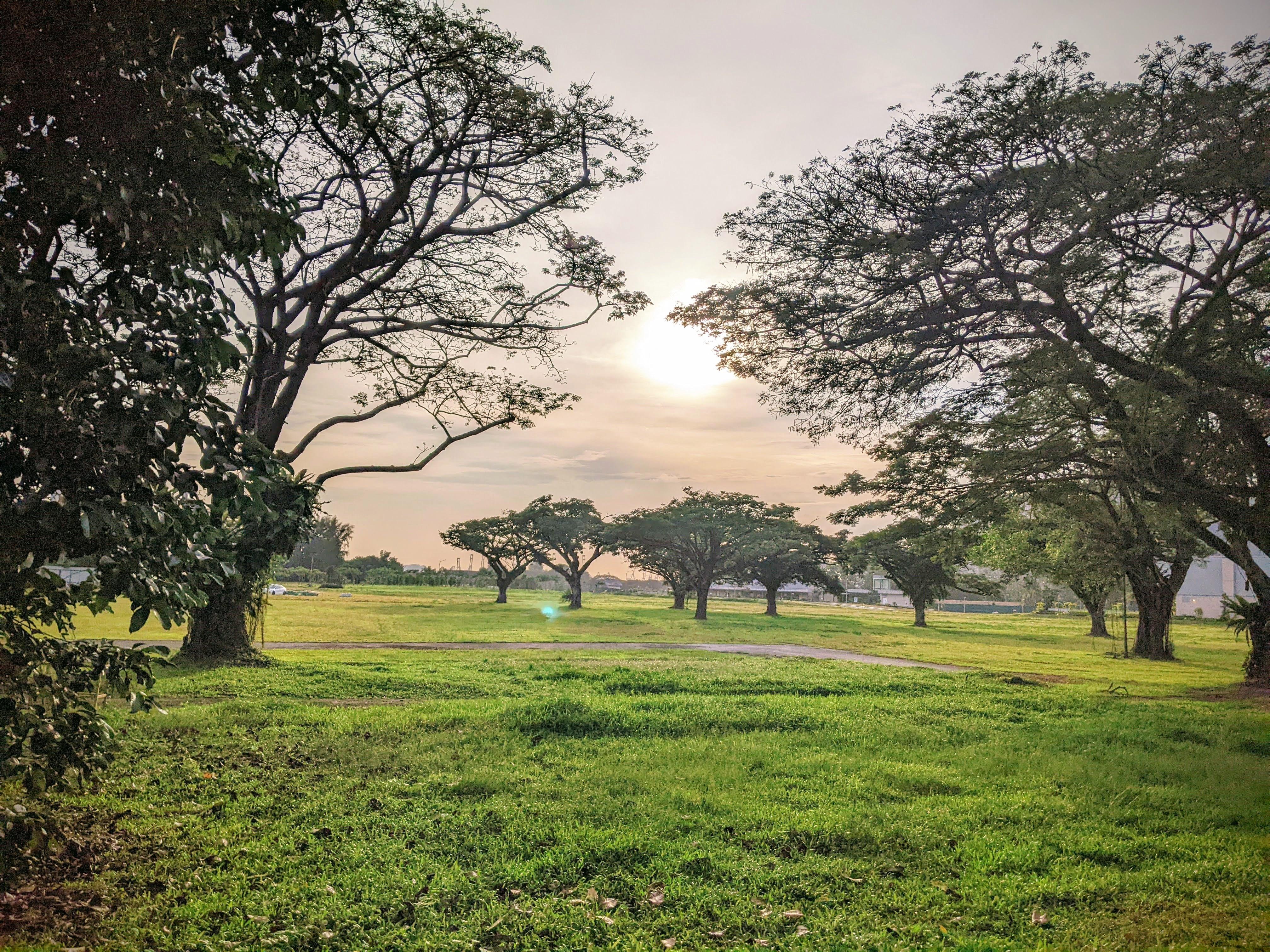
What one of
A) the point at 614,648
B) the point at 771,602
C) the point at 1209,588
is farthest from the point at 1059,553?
the point at 1209,588

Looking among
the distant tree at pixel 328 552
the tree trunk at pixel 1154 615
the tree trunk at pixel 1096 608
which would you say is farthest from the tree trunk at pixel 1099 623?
the distant tree at pixel 328 552

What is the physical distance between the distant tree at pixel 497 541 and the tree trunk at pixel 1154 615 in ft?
132

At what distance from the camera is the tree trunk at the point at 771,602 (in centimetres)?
5244

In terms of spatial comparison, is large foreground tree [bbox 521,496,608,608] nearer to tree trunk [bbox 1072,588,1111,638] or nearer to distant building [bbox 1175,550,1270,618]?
tree trunk [bbox 1072,588,1111,638]

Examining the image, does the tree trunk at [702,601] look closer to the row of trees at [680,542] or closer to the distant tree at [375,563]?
the row of trees at [680,542]

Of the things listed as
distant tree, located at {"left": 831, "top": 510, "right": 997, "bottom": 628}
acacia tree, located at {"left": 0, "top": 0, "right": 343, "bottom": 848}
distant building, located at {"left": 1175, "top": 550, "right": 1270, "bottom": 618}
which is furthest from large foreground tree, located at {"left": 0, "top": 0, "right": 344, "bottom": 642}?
distant building, located at {"left": 1175, "top": 550, "right": 1270, "bottom": 618}

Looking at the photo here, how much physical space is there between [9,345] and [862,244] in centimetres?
1089

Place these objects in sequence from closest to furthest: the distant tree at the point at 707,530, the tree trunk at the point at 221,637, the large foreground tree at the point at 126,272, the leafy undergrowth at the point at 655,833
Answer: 1. the large foreground tree at the point at 126,272
2. the leafy undergrowth at the point at 655,833
3. the tree trunk at the point at 221,637
4. the distant tree at the point at 707,530

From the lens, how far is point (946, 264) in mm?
11516

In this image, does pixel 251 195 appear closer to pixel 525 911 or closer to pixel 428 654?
pixel 525 911

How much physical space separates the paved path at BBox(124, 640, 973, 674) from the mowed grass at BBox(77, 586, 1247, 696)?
3.53 feet

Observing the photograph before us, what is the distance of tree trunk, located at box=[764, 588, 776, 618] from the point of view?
5244cm

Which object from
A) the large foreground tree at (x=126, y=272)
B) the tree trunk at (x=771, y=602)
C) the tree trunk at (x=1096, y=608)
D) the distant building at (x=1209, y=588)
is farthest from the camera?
the distant building at (x=1209, y=588)

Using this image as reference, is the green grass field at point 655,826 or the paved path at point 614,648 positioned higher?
the green grass field at point 655,826
